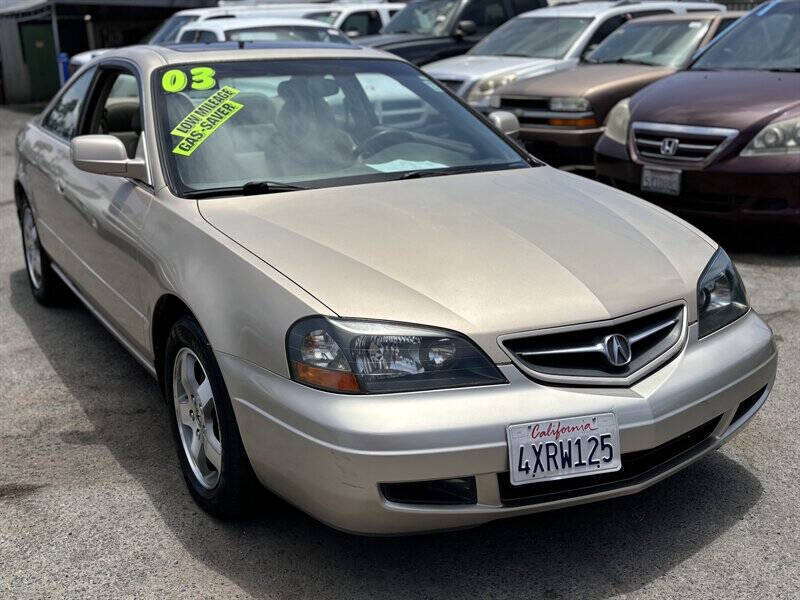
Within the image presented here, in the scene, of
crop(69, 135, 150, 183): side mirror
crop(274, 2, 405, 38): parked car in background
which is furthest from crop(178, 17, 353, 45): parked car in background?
crop(69, 135, 150, 183): side mirror

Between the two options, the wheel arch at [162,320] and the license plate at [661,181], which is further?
the license plate at [661,181]

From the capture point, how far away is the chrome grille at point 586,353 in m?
2.81

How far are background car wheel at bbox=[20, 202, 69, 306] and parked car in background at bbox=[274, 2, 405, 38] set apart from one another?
8.89 m

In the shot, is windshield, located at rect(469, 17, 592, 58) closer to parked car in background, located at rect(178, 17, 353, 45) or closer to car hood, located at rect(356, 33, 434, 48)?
car hood, located at rect(356, 33, 434, 48)

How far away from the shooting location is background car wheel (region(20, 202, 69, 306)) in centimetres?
578

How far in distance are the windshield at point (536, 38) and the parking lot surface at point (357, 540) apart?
7150 mm

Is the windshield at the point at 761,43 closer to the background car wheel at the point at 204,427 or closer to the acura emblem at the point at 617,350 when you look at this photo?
the acura emblem at the point at 617,350

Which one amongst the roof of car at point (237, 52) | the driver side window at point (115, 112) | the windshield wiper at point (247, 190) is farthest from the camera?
the driver side window at point (115, 112)

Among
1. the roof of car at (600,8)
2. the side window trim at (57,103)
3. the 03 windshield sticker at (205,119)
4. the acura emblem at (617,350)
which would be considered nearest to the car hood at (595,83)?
the roof of car at (600,8)

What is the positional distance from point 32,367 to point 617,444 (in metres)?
3.16

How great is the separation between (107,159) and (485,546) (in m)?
1.99

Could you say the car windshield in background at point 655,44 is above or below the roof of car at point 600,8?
below

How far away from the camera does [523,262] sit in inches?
122

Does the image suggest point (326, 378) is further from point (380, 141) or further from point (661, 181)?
point (661, 181)
